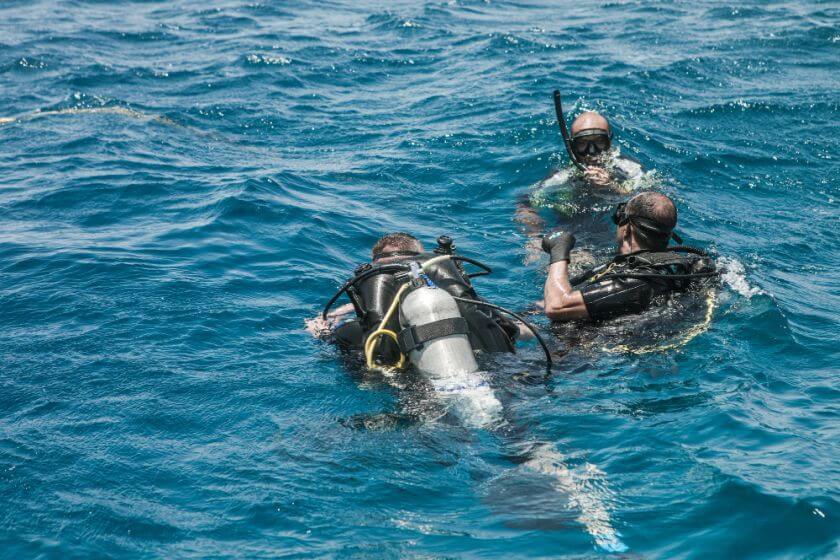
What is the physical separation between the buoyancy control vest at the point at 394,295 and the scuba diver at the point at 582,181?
3286 millimetres

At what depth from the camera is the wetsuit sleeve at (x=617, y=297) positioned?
5.96 meters

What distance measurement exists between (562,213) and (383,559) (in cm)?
557

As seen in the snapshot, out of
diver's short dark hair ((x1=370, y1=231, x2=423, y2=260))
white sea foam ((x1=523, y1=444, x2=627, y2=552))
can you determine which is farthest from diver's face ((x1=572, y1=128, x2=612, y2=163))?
white sea foam ((x1=523, y1=444, x2=627, y2=552))

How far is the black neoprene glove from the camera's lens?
20.5 ft

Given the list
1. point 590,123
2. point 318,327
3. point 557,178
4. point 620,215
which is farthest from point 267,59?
point 620,215

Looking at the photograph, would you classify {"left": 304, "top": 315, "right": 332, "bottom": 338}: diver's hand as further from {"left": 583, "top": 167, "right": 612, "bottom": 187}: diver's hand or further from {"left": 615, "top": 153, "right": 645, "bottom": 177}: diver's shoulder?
{"left": 615, "top": 153, "right": 645, "bottom": 177}: diver's shoulder

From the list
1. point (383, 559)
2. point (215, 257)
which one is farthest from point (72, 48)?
point (383, 559)

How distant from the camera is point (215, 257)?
811 cm

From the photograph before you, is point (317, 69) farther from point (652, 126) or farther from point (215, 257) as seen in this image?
point (215, 257)

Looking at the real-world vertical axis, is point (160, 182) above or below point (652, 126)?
above

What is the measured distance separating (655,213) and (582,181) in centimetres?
289

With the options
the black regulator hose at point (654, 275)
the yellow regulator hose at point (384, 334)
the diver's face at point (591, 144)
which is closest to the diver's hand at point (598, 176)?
the diver's face at point (591, 144)

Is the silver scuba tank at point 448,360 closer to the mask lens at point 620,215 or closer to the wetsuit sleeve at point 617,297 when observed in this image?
the wetsuit sleeve at point 617,297

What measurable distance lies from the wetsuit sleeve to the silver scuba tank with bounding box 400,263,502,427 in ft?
4.30
